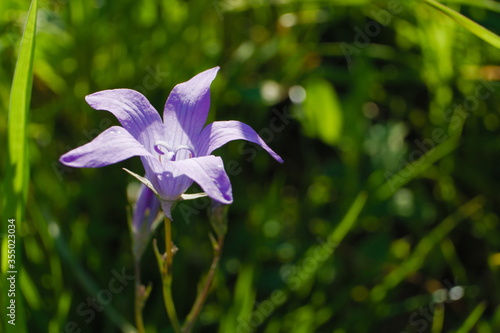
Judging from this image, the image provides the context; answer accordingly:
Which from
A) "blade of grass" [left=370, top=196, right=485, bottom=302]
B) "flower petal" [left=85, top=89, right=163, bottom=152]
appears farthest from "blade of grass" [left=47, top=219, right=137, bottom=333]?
"blade of grass" [left=370, top=196, right=485, bottom=302]

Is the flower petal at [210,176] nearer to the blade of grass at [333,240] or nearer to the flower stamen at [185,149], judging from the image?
the flower stamen at [185,149]

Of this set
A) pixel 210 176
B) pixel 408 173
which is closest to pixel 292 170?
pixel 408 173

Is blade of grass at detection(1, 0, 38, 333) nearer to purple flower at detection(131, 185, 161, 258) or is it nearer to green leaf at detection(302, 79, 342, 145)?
purple flower at detection(131, 185, 161, 258)

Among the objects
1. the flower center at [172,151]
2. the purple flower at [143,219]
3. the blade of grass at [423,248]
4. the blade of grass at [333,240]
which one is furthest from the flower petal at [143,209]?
the blade of grass at [423,248]

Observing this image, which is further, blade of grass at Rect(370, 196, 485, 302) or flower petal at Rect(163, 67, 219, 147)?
blade of grass at Rect(370, 196, 485, 302)

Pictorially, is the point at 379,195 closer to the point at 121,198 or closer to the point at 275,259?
the point at 275,259

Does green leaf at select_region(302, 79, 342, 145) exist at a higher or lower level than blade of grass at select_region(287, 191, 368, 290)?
higher
